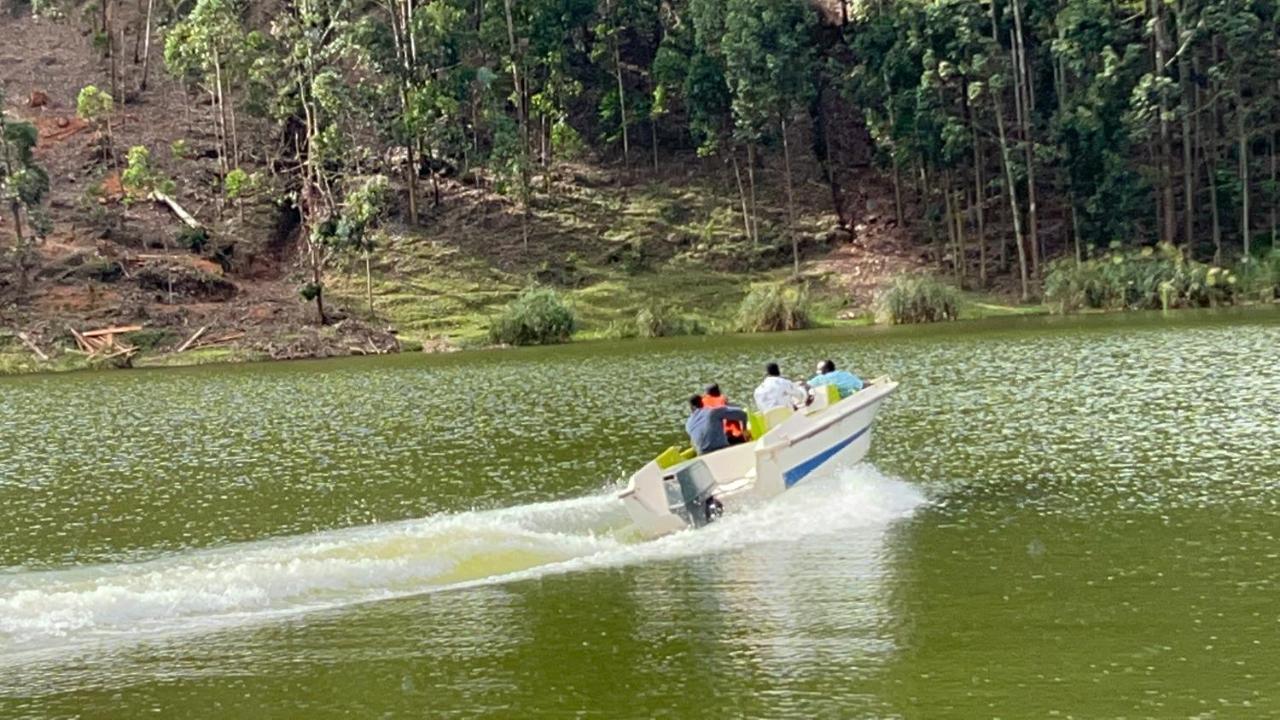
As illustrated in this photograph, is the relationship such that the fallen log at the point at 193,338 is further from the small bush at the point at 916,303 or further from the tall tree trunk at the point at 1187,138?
the tall tree trunk at the point at 1187,138

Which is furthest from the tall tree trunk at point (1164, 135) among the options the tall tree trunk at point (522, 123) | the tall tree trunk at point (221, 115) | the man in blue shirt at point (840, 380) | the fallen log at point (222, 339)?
the man in blue shirt at point (840, 380)

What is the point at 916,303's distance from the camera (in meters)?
59.1

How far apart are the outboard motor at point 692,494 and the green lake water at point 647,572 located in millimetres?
346

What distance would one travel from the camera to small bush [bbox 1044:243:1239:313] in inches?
2254

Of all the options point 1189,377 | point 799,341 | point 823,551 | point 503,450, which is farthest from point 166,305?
point 823,551

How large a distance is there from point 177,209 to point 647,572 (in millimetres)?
65943

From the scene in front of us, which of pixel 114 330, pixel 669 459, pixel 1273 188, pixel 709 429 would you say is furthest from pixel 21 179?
pixel 1273 188

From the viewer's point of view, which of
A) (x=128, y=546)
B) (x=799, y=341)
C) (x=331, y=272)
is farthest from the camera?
(x=331, y=272)

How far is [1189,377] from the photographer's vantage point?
29.6 metres

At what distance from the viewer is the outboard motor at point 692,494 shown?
16578 mm

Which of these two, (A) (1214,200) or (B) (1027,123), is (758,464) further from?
(A) (1214,200)

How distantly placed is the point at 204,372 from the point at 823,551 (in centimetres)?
4241

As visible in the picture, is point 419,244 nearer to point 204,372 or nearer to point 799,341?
point 204,372

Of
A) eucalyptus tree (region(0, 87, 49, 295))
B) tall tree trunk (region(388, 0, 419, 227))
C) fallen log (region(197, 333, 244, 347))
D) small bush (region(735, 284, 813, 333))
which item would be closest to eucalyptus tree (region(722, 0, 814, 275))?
small bush (region(735, 284, 813, 333))
